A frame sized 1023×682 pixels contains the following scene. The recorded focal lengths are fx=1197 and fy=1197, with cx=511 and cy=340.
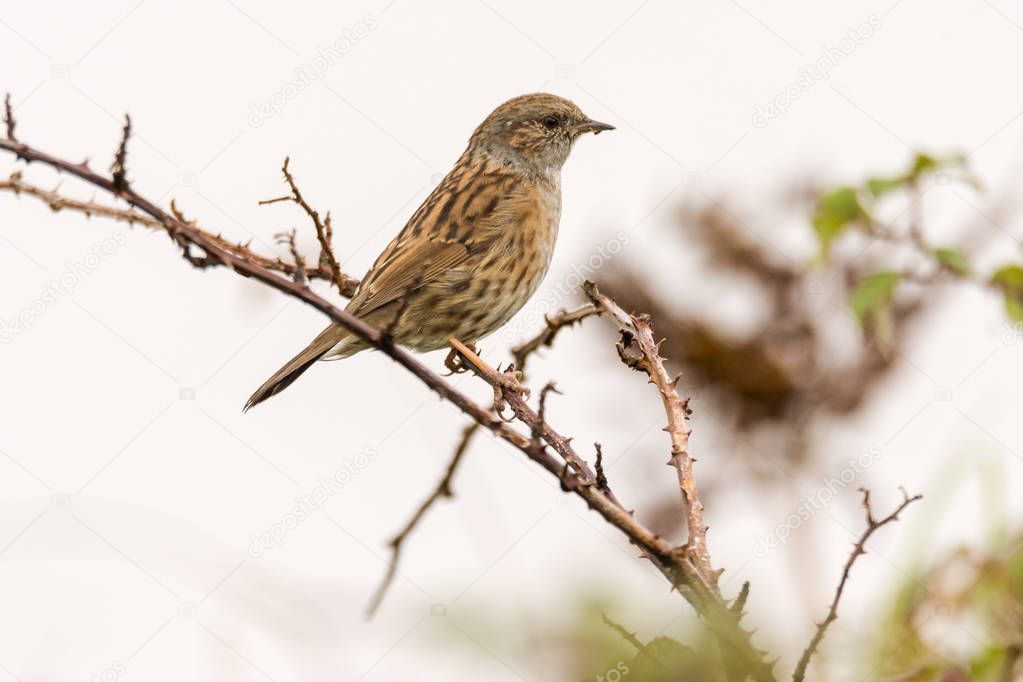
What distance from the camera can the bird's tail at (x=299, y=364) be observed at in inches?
192

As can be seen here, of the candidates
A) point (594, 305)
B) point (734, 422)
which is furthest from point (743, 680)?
point (734, 422)

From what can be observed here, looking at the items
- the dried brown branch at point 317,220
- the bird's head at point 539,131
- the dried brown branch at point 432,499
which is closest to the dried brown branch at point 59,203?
the dried brown branch at point 317,220

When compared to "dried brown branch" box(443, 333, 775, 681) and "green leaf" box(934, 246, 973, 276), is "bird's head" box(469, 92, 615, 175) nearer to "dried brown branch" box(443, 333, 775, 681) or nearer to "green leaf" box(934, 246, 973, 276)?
"green leaf" box(934, 246, 973, 276)

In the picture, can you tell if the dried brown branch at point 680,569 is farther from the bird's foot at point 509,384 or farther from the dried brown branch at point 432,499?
the bird's foot at point 509,384

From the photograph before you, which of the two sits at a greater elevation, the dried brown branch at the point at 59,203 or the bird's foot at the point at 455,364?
the bird's foot at the point at 455,364

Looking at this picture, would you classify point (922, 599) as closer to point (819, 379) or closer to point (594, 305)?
point (594, 305)

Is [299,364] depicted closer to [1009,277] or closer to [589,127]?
[589,127]

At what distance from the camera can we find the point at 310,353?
4.99 m

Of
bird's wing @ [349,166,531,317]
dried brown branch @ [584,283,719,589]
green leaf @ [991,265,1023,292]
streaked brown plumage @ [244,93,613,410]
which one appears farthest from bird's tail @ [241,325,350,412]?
green leaf @ [991,265,1023,292]

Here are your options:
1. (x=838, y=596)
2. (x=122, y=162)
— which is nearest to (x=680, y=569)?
(x=838, y=596)

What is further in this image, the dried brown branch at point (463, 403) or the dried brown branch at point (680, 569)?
the dried brown branch at point (463, 403)

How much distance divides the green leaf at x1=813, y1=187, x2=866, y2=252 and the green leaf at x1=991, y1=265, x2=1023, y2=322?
65cm

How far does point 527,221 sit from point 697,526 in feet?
11.4

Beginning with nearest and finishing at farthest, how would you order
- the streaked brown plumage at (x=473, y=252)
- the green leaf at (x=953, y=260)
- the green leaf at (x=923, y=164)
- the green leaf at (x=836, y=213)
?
1. the green leaf at (x=953, y=260)
2. the green leaf at (x=923, y=164)
3. the green leaf at (x=836, y=213)
4. the streaked brown plumage at (x=473, y=252)
